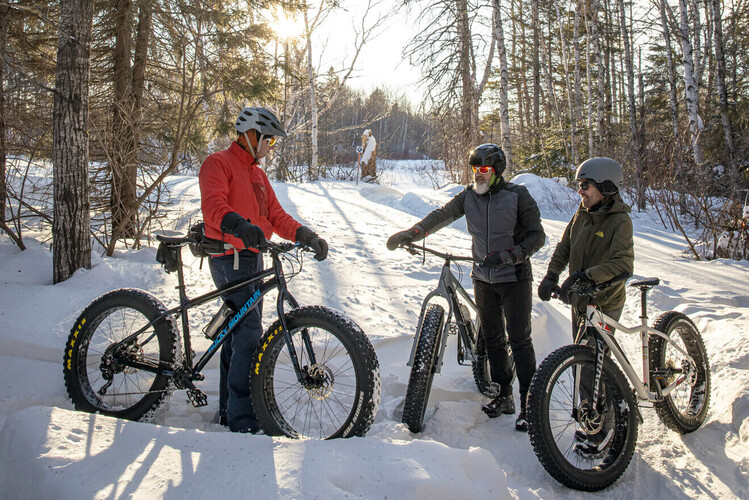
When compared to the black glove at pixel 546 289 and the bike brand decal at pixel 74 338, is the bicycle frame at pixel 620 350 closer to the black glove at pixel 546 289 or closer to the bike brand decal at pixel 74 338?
the black glove at pixel 546 289

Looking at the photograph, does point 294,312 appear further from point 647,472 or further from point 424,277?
point 424,277

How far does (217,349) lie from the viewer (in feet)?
10.7

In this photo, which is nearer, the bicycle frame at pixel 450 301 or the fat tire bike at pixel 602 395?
the fat tire bike at pixel 602 395

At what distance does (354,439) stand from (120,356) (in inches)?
73.8

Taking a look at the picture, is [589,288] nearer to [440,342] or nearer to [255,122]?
[440,342]

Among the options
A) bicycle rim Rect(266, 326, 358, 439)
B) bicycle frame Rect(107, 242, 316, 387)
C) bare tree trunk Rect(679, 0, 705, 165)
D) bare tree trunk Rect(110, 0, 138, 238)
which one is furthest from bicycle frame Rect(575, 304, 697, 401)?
bare tree trunk Rect(679, 0, 705, 165)

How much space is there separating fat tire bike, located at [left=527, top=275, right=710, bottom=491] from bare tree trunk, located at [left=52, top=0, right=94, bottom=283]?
4566mm

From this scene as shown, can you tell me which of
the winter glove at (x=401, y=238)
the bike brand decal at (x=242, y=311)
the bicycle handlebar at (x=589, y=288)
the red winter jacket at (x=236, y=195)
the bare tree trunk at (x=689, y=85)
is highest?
the bare tree trunk at (x=689, y=85)

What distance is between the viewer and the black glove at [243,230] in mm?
2820

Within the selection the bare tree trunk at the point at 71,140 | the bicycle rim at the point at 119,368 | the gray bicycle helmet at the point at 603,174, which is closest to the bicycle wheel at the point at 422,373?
the gray bicycle helmet at the point at 603,174

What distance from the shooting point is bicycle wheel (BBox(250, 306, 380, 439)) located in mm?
2783

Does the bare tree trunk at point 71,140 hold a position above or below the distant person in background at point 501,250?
above

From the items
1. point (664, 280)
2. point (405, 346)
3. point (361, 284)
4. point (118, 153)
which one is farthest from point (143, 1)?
point (664, 280)

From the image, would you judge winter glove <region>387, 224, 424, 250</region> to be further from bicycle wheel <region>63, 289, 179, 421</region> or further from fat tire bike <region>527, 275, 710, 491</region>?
bicycle wheel <region>63, 289, 179, 421</region>
